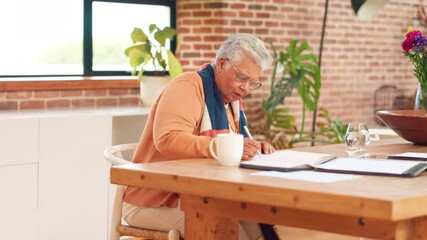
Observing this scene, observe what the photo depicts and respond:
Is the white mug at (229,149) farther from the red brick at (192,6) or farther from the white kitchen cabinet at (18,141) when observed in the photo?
the red brick at (192,6)

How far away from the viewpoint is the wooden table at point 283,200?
2676 mm

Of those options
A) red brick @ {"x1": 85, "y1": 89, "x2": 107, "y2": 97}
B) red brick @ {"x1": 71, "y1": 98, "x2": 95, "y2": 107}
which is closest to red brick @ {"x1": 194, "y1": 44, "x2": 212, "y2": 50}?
red brick @ {"x1": 85, "y1": 89, "x2": 107, "y2": 97}

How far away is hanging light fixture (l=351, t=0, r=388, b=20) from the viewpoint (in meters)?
7.36

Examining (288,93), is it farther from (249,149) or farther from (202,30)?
(249,149)

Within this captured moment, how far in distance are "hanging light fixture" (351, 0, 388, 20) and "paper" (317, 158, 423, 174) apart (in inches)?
159

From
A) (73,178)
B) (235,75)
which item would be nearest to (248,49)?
(235,75)

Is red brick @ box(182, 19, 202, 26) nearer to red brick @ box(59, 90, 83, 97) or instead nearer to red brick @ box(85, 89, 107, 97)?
red brick @ box(85, 89, 107, 97)

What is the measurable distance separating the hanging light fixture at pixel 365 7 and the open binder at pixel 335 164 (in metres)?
3.97

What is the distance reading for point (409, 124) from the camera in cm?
409

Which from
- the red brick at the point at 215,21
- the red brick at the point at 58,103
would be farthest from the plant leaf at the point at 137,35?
the red brick at the point at 215,21

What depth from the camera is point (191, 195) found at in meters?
3.23

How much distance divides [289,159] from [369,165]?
1.05 ft

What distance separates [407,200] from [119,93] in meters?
3.87

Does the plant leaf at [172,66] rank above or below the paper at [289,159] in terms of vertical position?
above
